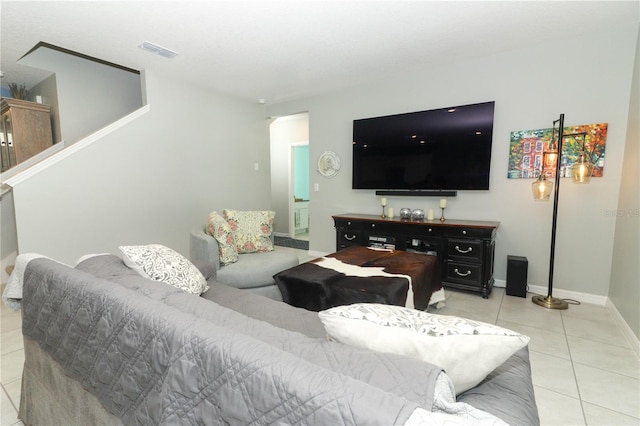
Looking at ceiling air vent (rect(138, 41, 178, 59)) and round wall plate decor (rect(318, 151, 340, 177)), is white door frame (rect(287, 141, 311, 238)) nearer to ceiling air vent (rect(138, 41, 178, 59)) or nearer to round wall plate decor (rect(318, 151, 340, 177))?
round wall plate decor (rect(318, 151, 340, 177))

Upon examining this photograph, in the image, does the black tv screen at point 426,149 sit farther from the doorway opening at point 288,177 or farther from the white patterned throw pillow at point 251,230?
the doorway opening at point 288,177

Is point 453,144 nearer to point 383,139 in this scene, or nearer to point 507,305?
point 383,139

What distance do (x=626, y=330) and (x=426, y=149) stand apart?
2393 mm

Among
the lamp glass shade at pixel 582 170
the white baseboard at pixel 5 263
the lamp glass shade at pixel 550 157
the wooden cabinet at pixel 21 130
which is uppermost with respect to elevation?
the wooden cabinet at pixel 21 130

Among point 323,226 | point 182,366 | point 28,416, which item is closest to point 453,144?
point 323,226

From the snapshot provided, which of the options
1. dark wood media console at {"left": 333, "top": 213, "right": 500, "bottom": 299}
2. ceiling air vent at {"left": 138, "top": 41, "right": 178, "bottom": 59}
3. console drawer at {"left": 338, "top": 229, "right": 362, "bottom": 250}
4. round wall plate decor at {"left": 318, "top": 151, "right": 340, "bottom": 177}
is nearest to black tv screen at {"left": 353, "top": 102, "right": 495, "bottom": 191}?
round wall plate decor at {"left": 318, "top": 151, "right": 340, "bottom": 177}

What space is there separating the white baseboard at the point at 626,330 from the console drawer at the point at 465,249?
Answer: 43.5 inches

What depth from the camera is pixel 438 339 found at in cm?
73

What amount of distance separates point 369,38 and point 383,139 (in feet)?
4.49

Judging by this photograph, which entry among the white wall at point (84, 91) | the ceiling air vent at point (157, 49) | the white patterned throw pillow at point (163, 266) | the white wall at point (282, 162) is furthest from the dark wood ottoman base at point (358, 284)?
the white wall at point (282, 162)

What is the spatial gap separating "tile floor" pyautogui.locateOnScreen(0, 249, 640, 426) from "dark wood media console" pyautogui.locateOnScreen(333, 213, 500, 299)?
0.75 ft

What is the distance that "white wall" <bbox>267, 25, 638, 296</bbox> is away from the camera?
2.76 metres

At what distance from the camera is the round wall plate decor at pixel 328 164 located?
4.48 m

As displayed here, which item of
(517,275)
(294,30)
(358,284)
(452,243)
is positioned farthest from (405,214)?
(294,30)
